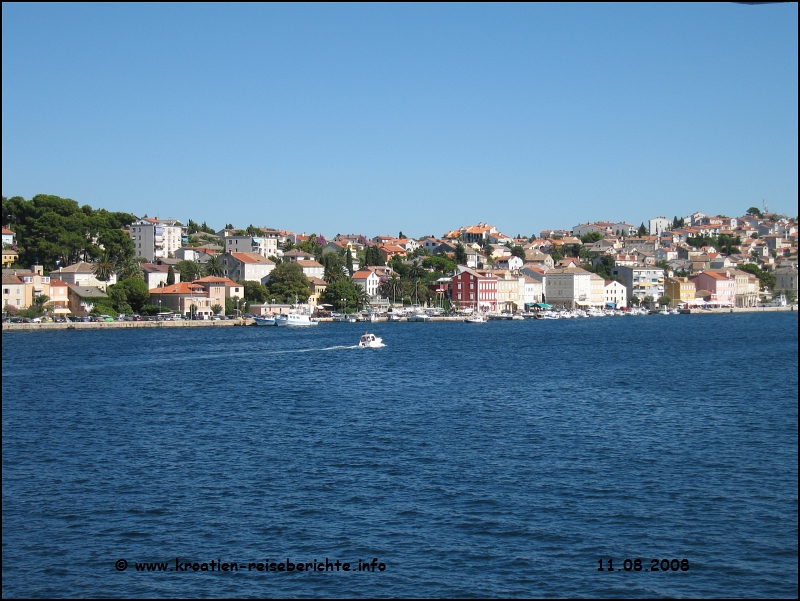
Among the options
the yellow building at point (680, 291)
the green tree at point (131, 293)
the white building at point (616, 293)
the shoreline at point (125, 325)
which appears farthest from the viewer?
the yellow building at point (680, 291)

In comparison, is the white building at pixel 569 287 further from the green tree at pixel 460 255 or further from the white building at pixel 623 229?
the white building at pixel 623 229

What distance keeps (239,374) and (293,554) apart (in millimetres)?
10895

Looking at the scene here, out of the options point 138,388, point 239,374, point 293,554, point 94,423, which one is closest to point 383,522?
point 293,554

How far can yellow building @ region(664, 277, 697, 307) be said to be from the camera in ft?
159

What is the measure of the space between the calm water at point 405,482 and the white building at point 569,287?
30.3 m

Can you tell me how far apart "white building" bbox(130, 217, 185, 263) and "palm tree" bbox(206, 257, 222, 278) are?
4537mm

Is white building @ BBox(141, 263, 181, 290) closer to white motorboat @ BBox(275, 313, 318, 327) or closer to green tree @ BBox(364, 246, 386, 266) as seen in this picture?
white motorboat @ BBox(275, 313, 318, 327)

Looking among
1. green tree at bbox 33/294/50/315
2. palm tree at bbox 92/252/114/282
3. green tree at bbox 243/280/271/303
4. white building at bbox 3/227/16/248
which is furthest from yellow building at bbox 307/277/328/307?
white building at bbox 3/227/16/248

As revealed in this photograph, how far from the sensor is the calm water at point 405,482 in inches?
226

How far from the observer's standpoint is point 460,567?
5809 millimetres

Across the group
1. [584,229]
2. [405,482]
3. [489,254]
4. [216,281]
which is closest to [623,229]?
[584,229]

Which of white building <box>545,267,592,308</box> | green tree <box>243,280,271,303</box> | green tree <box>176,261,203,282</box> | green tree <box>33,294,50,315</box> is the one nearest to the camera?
green tree <box>33,294,50,315</box>

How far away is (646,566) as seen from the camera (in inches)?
229

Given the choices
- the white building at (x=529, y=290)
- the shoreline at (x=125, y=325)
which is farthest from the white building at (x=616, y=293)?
the shoreline at (x=125, y=325)
